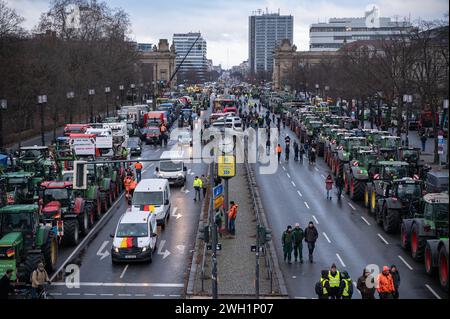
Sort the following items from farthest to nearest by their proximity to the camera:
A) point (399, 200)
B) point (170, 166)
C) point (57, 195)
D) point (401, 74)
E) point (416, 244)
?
point (401, 74), point (170, 166), point (399, 200), point (57, 195), point (416, 244)

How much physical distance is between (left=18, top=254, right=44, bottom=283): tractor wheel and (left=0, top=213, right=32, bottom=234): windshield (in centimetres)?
145

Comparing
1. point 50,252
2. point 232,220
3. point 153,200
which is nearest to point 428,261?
point 232,220

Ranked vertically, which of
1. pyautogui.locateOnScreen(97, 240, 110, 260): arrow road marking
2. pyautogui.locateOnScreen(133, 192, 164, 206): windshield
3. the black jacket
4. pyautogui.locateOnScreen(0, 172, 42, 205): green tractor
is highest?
pyautogui.locateOnScreen(0, 172, 42, 205): green tractor

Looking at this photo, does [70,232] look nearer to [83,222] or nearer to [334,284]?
[83,222]

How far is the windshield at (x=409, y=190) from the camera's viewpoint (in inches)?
1148

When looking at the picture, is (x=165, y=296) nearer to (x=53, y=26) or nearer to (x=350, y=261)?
(x=350, y=261)

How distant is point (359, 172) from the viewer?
37.2 meters

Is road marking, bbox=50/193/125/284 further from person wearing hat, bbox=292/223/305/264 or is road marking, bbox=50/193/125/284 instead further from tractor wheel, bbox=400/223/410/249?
tractor wheel, bbox=400/223/410/249

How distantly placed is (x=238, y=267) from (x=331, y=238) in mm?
6174

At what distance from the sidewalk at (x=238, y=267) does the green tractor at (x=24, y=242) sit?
5104 millimetres

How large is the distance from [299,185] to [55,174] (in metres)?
14.8

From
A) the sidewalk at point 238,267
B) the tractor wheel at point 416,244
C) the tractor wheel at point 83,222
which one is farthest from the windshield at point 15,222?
the tractor wheel at point 416,244

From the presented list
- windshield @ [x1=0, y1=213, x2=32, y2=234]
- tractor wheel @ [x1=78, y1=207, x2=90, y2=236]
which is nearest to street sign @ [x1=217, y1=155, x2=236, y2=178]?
tractor wheel @ [x1=78, y1=207, x2=90, y2=236]

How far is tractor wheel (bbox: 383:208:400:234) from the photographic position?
29359mm
